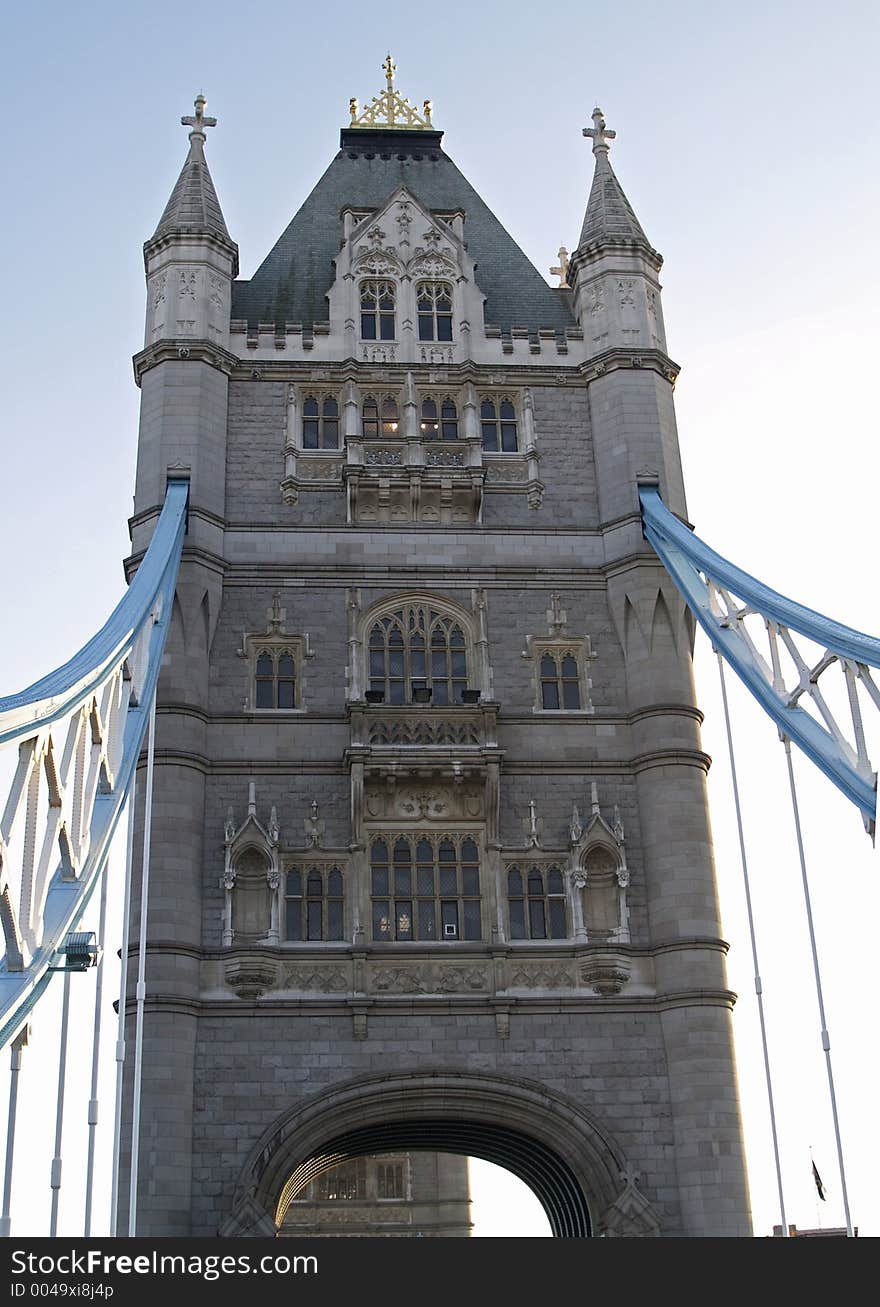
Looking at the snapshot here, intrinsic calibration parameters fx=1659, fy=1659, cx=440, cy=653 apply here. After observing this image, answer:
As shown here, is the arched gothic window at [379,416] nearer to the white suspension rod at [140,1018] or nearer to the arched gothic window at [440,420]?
the arched gothic window at [440,420]

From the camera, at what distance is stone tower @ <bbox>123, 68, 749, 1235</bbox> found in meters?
26.6

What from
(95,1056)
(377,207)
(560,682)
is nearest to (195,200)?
(377,207)

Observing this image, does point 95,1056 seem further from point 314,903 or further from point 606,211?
point 606,211

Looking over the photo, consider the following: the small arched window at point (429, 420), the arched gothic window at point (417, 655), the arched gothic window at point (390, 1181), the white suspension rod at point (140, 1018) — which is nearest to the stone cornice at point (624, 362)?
the small arched window at point (429, 420)

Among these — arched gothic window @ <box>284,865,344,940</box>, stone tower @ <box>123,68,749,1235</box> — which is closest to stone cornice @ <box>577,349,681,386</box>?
stone tower @ <box>123,68,749,1235</box>

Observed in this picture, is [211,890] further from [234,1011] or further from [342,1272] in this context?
[342,1272]

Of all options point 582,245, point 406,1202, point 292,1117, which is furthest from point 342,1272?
point 406,1202

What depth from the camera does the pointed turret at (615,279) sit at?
33781 mm

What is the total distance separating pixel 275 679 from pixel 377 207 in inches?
476

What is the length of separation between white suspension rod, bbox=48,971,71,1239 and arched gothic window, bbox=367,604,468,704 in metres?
10.3

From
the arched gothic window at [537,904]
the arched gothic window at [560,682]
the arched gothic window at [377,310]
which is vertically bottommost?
the arched gothic window at [537,904]

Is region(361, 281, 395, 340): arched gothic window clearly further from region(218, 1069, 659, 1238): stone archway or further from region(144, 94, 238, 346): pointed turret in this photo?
region(218, 1069, 659, 1238): stone archway

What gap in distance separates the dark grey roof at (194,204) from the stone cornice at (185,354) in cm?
292

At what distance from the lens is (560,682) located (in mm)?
30328
